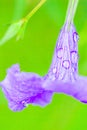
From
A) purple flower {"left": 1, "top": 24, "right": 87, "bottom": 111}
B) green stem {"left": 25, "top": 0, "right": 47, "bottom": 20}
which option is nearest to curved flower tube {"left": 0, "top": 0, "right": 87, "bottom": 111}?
purple flower {"left": 1, "top": 24, "right": 87, "bottom": 111}

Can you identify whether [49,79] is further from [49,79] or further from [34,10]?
[34,10]

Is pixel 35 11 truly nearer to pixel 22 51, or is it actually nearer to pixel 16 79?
pixel 22 51

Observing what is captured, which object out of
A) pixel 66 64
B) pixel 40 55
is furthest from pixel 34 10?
pixel 66 64

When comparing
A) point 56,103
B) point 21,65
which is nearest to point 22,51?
point 21,65

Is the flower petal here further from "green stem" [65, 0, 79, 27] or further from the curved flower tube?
"green stem" [65, 0, 79, 27]

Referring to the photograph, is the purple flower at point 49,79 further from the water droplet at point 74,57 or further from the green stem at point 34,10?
the green stem at point 34,10
